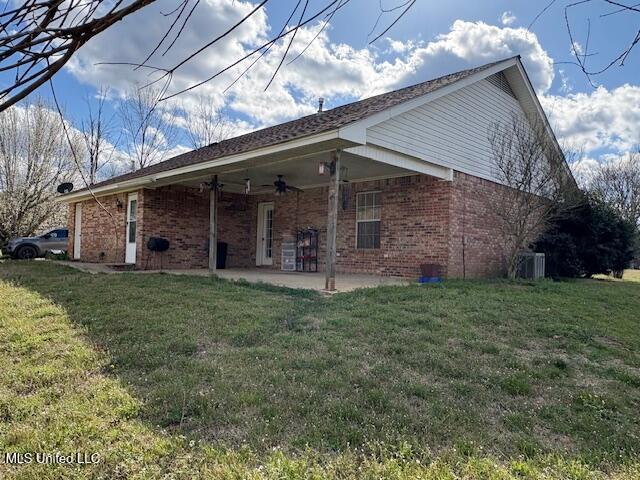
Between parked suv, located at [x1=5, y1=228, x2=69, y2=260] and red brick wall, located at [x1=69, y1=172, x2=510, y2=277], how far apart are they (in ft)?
11.3

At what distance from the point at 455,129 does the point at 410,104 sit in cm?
224

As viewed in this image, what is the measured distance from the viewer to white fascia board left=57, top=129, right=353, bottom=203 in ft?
24.3

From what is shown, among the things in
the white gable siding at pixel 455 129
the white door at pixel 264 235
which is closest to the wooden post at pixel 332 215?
the white gable siding at pixel 455 129

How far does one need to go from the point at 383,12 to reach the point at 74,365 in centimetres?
374

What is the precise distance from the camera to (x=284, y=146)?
793 centimetres

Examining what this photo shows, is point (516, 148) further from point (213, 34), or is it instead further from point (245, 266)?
point (213, 34)

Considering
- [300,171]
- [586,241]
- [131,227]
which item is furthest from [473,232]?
[131,227]

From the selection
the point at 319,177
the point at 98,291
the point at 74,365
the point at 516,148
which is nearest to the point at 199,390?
the point at 74,365

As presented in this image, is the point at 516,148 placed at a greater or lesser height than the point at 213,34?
greater

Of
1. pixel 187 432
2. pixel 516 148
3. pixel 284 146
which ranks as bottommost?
pixel 187 432

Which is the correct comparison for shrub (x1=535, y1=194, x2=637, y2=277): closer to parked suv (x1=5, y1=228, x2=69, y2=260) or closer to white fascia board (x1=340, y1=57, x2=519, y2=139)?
white fascia board (x1=340, y1=57, x2=519, y2=139)

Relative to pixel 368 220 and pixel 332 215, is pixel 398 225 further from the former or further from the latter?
pixel 332 215

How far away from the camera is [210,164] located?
9672mm

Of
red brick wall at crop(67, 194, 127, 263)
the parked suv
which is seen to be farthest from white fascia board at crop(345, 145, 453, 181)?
the parked suv
